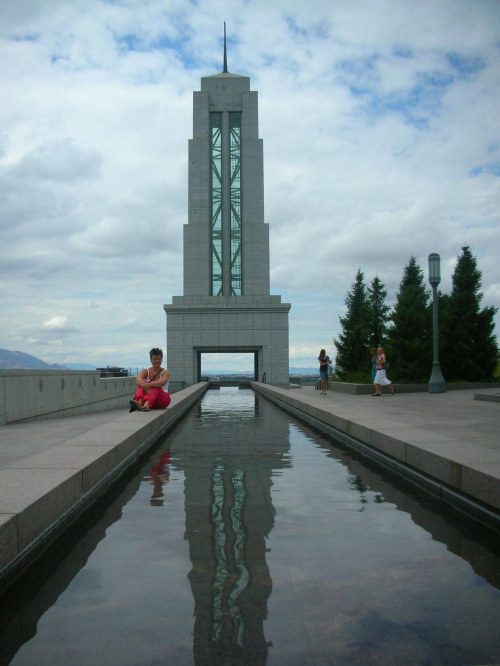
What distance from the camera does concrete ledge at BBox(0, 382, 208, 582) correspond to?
464 centimetres

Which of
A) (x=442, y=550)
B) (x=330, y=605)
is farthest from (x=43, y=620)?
(x=442, y=550)

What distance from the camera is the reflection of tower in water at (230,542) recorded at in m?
3.42

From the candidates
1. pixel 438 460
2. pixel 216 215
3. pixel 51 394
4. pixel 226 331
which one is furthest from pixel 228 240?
pixel 438 460

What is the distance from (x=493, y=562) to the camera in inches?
185

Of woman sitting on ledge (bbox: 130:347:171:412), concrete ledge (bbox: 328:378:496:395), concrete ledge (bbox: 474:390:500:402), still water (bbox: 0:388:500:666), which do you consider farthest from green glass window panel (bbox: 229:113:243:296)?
still water (bbox: 0:388:500:666)

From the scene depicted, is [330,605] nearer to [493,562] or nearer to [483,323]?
[493,562]

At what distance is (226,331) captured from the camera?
56344 millimetres

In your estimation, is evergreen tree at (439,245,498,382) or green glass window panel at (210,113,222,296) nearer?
evergreen tree at (439,245,498,382)

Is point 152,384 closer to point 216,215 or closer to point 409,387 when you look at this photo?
point 409,387

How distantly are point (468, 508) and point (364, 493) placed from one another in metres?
1.23

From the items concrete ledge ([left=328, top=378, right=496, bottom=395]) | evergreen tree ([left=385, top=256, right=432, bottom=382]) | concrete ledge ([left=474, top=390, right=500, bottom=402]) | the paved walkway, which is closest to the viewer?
the paved walkway

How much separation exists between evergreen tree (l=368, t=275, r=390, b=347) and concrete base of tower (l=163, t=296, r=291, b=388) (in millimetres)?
11269

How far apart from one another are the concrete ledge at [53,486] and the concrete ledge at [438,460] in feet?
12.3

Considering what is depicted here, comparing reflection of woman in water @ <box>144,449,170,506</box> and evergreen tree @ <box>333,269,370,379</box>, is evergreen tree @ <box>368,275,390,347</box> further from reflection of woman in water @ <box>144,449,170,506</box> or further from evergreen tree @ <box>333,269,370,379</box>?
reflection of woman in water @ <box>144,449,170,506</box>
